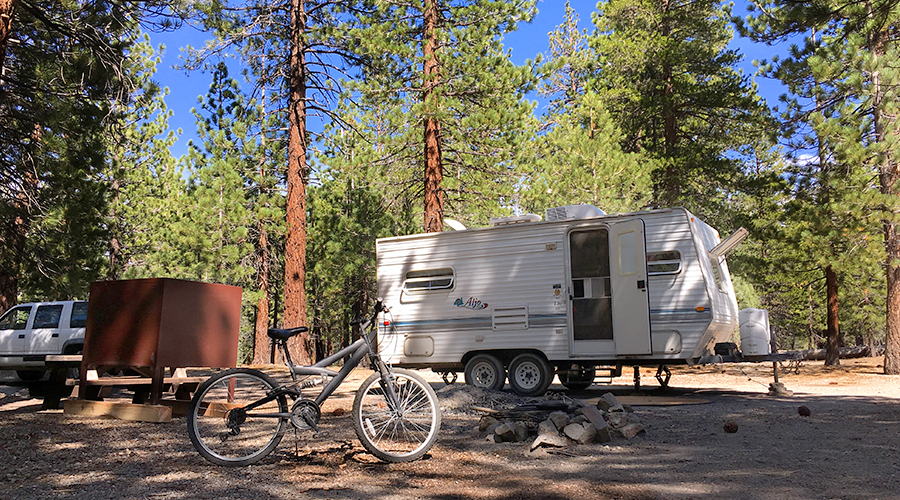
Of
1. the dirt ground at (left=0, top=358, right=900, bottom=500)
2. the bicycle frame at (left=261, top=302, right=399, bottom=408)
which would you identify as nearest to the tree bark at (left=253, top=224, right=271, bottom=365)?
the dirt ground at (left=0, top=358, right=900, bottom=500)

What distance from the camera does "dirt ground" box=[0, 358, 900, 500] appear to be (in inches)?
172

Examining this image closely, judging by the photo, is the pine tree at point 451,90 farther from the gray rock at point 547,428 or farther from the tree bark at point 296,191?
the gray rock at point 547,428

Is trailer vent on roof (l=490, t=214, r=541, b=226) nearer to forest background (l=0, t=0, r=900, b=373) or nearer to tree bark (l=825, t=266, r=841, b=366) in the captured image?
forest background (l=0, t=0, r=900, b=373)

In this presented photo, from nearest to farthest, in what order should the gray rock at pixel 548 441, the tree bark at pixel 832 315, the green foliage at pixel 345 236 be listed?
the gray rock at pixel 548 441
the tree bark at pixel 832 315
the green foliage at pixel 345 236

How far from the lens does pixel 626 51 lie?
22984 millimetres

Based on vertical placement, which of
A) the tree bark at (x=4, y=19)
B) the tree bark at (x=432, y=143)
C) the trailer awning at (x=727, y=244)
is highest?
the tree bark at (x=432, y=143)

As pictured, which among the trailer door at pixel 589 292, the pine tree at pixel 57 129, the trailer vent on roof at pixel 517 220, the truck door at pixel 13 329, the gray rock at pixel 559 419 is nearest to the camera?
the gray rock at pixel 559 419

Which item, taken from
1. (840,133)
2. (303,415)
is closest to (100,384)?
(303,415)

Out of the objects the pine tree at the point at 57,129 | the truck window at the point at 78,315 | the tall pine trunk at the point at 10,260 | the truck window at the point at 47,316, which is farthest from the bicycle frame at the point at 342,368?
the truck window at the point at 47,316

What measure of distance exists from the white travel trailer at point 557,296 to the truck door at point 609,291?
2 cm

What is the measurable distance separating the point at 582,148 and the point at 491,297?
11.0 metres

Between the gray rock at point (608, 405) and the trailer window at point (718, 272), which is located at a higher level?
the trailer window at point (718, 272)

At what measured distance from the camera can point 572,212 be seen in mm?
10938

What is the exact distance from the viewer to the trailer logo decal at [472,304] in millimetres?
10922
